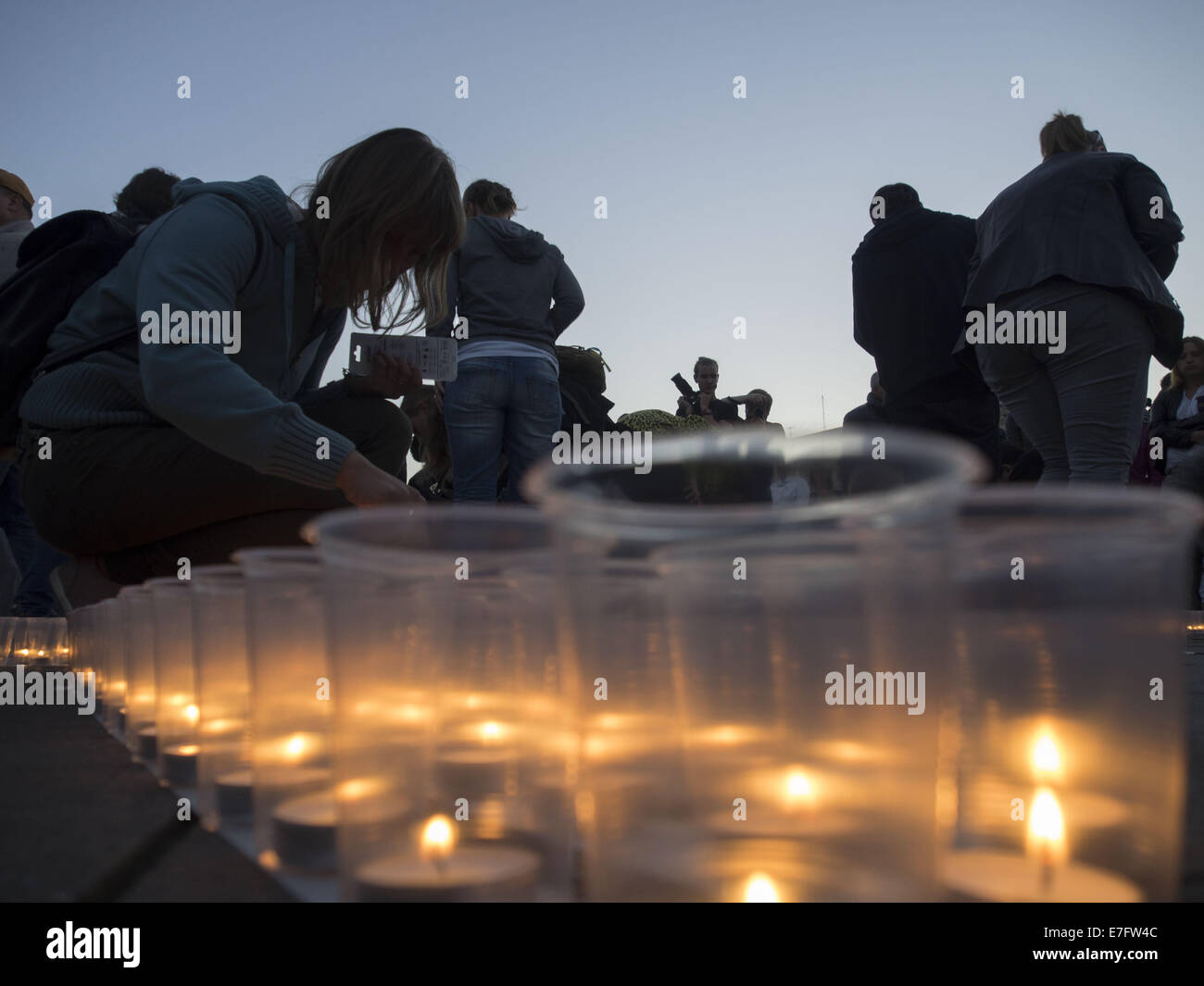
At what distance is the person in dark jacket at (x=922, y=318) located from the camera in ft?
9.37

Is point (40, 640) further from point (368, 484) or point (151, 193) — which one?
point (368, 484)

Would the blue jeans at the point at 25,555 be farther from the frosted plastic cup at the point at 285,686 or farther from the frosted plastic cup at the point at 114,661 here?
the frosted plastic cup at the point at 285,686

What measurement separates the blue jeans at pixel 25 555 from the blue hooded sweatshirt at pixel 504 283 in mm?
1344

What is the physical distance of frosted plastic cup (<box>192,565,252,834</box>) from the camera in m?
0.83

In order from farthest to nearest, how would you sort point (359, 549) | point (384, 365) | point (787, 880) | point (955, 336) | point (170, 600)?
1. point (955, 336)
2. point (384, 365)
3. point (170, 600)
4. point (359, 549)
5. point (787, 880)

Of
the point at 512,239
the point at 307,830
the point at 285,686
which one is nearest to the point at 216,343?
the point at 285,686

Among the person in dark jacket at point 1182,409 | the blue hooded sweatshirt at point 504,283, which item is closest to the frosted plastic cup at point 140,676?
the blue hooded sweatshirt at point 504,283

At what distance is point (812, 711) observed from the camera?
18.2 inches

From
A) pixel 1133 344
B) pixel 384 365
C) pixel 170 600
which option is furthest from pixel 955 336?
pixel 170 600

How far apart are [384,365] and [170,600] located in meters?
1.06

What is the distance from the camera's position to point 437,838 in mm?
561

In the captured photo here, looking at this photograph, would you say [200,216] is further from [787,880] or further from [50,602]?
[50,602]

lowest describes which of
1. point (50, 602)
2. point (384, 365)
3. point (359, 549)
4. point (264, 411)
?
point (50, 602)

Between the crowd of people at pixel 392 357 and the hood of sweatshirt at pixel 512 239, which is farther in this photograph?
the hood of sweatshirt at pixel 512 239
